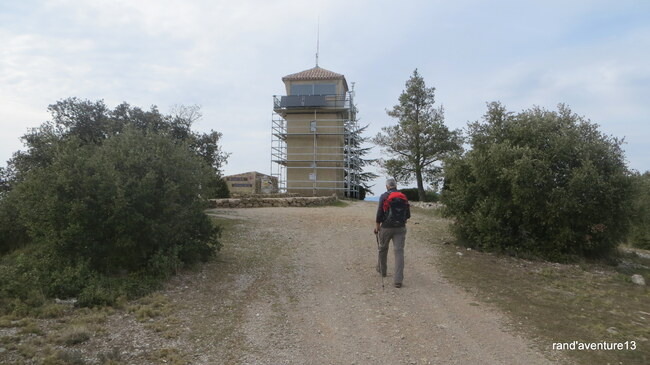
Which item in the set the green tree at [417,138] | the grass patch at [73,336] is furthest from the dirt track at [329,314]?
the green tree at [417,138]

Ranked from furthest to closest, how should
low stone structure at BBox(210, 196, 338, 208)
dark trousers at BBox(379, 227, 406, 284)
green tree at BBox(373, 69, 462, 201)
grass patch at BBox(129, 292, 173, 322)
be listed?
1. green tree at BBox(373, 69, 462, 201)
2. low stone structure at BBox(210, 196, 338, 208)
3. dark trousers at BBox(379, 227, 406, 284)
4. grass patch at BBox(129, 292, 173, 322)

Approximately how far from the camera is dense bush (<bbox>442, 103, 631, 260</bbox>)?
10.4m

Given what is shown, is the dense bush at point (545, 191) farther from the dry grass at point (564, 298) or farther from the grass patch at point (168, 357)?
the grass patch at point (168, 357)

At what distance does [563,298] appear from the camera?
24.2 feet

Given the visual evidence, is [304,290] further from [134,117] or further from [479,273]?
[134,117]

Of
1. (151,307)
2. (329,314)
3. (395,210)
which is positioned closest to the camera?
(329,314)

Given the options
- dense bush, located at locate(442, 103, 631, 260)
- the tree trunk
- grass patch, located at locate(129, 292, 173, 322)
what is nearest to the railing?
the tree trunk

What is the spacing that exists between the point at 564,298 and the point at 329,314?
4.18 m

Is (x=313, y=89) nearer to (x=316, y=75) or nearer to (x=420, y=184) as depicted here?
(x=316, y=75)

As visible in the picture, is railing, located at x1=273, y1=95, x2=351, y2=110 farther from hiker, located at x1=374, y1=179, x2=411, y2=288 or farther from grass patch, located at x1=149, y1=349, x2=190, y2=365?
grass patch, located at x1=149, y1=349, x2=190, y2=365

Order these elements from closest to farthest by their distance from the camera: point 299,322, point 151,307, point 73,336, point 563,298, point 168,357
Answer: point 168,357 < point 73,336 < point 299,322 < point 151,307 < point 563,298

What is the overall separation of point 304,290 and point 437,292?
7.58ft

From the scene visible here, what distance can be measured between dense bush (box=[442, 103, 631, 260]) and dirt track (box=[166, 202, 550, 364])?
2.19 meters

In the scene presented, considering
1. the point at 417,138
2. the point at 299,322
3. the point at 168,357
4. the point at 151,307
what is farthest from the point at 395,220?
the point at 417,138
